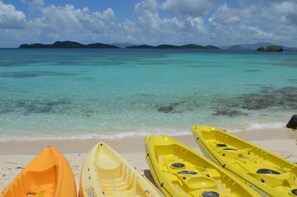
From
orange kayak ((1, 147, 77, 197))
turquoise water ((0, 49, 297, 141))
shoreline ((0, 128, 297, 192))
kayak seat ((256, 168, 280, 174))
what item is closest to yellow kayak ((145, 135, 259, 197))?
shoreline ((0, 128, 297, 192))

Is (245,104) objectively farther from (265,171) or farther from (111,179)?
(111,179)

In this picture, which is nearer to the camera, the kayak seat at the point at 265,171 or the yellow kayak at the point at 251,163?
the yellow kayak at the point at 251,163

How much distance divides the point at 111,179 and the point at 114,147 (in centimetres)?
284

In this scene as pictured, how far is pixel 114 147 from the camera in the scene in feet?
27.3

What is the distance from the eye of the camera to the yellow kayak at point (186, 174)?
4.99m

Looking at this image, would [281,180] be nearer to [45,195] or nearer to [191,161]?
[191,161]

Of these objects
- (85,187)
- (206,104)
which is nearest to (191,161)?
(85,187)

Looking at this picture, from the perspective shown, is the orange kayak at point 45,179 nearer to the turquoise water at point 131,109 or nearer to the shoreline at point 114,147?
the shoreline at point 114,147

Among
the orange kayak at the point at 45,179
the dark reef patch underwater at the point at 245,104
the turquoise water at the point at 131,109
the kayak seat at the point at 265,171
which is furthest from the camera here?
the dark reef patch underwater at the point at 245,104

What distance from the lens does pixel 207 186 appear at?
5.17 m

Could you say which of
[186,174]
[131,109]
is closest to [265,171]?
[186,174]

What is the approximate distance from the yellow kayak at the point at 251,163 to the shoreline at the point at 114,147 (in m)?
0.91

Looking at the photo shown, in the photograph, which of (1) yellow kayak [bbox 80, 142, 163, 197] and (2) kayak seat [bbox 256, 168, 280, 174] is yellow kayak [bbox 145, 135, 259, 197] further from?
(2) kayak seat [bbox 256, 168, 280, 174]

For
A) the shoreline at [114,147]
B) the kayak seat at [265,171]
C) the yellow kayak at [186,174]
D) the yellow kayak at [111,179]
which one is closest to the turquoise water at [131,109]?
the shoreline at [114,147]
